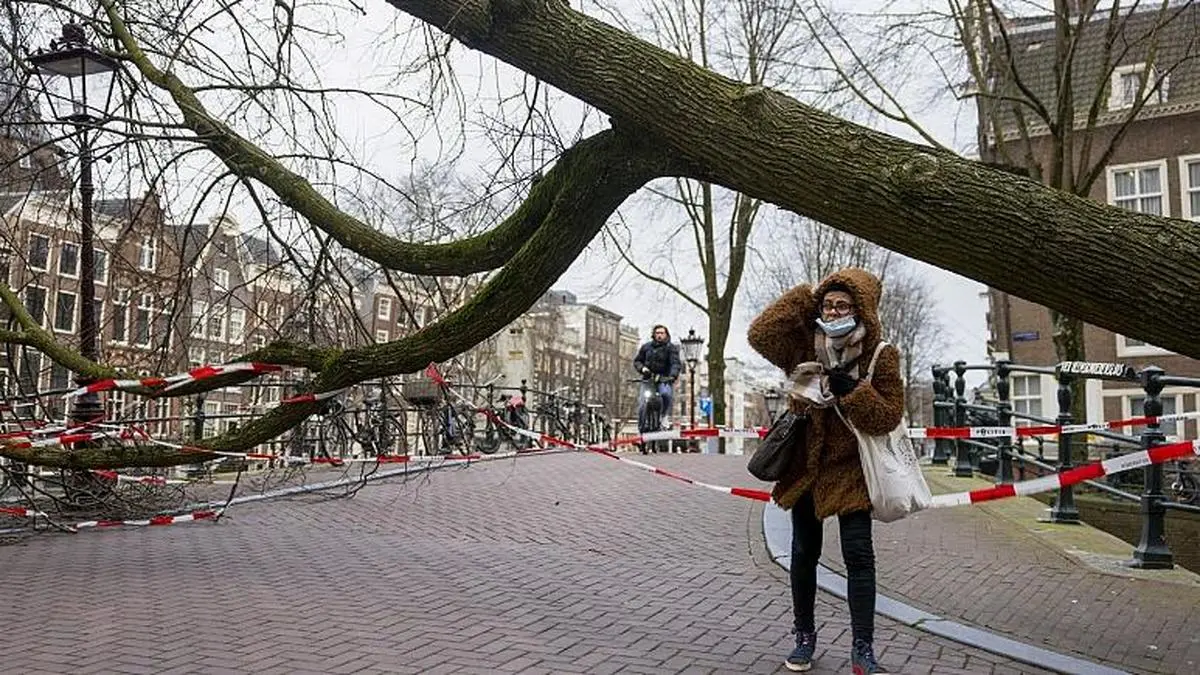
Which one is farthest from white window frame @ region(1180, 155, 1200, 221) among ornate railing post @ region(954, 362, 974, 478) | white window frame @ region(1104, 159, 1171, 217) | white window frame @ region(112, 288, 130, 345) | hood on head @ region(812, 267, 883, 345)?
hood on head @ region(812, 267, 883, 345)

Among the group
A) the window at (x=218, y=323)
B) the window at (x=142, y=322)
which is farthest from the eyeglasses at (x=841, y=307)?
the window at (x=142, y=322)

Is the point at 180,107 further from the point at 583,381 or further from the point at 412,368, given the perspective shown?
the point at 583,381

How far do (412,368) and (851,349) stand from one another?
125 inches

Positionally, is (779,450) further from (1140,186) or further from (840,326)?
(1140,186)

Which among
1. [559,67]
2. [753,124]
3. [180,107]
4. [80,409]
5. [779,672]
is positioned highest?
[180,107]

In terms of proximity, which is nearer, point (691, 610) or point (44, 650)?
point (44, 650)

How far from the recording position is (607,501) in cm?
1040

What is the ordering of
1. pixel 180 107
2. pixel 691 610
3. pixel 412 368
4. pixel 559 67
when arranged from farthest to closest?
1. pixel 180 107
2. pixel 412 368
3. pixel 691 610
4. pixel 559 67

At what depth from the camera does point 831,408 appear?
445cm

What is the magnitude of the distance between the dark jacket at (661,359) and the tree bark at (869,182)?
39.1 feet

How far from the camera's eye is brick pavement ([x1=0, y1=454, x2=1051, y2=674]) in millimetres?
4621

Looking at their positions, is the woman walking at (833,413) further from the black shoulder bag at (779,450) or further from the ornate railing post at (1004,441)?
the ornate railing post at (1004,441)

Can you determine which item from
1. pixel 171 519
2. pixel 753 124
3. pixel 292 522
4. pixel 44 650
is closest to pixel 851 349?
pixel 753 124

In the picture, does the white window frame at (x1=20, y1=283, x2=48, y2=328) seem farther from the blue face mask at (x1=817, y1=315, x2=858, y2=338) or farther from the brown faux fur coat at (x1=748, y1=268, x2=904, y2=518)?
the blue face mask at (x1=817, y1=315, x2=858, y2=338)
